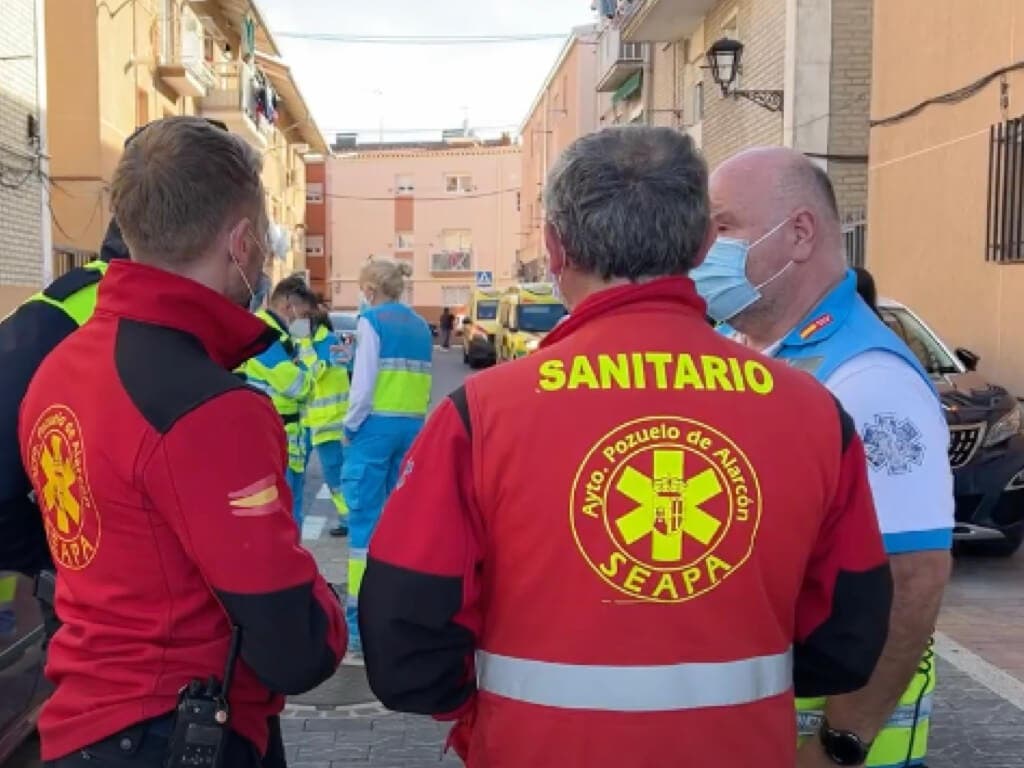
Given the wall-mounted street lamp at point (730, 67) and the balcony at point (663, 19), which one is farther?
the balcony at point (663, 19)

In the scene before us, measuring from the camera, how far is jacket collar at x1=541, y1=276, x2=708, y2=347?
1755mm

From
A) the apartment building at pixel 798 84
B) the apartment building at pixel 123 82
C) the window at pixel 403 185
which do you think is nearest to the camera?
the apartment building at pixel 798 84

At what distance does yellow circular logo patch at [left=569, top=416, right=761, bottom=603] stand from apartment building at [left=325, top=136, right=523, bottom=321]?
58.9m

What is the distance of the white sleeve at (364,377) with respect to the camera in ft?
19.1

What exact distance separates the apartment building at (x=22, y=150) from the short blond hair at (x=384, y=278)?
7.79 metres

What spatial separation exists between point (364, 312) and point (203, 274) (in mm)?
4029

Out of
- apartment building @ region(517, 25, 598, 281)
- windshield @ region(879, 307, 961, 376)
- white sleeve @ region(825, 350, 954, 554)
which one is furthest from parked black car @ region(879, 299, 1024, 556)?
apartment building @ region(517, 25, 598, 281)

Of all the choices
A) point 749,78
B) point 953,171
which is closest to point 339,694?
point 953,171

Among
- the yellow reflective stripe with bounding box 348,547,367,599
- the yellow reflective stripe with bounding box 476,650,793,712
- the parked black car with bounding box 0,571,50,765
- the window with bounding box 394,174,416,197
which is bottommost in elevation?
the yellow reflective stripe with bounding box 348,547,367,599

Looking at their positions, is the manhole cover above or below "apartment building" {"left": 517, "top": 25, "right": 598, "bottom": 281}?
below

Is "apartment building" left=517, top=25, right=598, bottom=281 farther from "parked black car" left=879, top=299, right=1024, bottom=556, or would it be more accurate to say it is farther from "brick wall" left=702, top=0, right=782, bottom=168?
"parked black car" left=879, top=299, right=1024, bottom=556

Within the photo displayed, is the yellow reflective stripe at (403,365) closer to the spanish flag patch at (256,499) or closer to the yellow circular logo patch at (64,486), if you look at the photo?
the yellow circular logo patch at (64,486)

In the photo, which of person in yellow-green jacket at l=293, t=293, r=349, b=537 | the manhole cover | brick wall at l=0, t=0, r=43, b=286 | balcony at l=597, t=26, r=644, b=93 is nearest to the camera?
the manhole cover

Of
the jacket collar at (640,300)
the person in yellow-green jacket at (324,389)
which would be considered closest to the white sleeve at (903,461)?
the jacket collar at (640,300)
